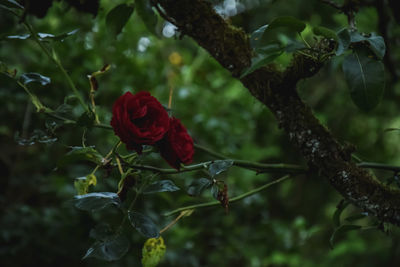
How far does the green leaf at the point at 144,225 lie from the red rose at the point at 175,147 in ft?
0.32

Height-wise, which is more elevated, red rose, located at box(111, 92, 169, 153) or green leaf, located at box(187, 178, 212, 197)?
red rose, located at box(111, 92, 169, 153)

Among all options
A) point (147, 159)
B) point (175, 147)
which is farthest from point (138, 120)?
point (147, 159)

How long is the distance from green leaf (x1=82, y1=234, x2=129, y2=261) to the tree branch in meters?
0.35

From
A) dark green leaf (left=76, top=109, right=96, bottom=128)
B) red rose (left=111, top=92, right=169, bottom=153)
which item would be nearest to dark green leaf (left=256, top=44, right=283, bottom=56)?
red rose (left=111, top=92, right=169, bottom=153)

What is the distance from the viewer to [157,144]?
1.99ft

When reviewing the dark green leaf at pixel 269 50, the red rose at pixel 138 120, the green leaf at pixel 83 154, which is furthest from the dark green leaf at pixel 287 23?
the green leaf at pixel 83 154

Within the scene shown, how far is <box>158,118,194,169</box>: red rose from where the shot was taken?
597mm

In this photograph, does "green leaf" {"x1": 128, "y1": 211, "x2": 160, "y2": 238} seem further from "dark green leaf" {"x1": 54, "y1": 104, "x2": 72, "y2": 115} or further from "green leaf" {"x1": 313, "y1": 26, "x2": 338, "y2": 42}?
"green leaf" {"x1": 313, "y1": 26, "x2": 338, "y2": 42}

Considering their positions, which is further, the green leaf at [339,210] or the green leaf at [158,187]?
the green leaf at [339,210]

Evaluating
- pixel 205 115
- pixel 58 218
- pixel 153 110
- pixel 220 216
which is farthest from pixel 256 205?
pixel 153 110

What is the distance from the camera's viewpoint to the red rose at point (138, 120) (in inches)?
21.7

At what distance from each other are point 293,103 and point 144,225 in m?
0.35

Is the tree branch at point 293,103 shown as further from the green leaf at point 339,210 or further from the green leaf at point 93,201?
the green leaf at point 93,201

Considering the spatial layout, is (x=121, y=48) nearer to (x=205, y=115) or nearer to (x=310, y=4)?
(x=205, y=115)
